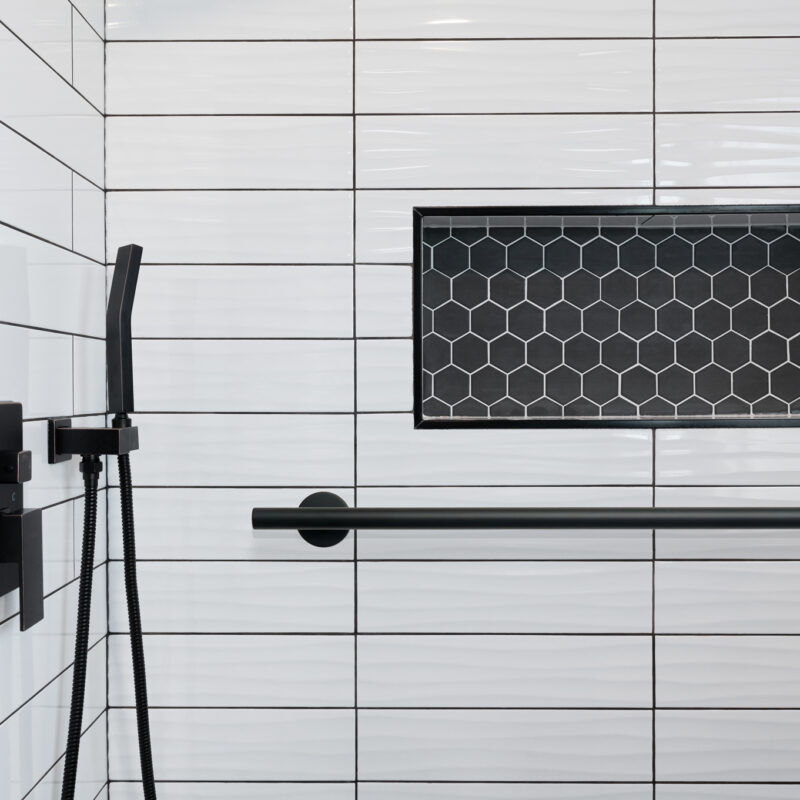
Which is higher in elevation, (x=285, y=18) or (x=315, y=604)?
(x=285, y=18)

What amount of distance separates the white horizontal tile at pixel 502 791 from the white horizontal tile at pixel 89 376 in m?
0.75

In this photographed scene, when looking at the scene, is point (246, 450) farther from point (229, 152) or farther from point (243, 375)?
point (229, 152)

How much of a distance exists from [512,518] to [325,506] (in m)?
0.30

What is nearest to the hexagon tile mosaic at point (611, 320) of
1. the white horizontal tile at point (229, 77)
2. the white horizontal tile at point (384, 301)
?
the white horizontal tile at point (384, 301)

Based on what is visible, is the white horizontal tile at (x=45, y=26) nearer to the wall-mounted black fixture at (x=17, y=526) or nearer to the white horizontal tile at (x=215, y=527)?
the wall-mounted black fixture at (x=17, y=526)

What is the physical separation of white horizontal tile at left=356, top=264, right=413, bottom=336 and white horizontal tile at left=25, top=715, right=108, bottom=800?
30.0 inches

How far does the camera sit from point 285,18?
43.5 inches

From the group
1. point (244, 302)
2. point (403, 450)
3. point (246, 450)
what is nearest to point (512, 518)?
point (403, 450)

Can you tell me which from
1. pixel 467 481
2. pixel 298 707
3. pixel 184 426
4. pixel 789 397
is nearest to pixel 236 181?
pixel 184 426

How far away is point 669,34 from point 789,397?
2.07ft

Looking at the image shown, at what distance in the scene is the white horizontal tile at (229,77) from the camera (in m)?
1.11

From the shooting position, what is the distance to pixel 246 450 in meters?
1.12

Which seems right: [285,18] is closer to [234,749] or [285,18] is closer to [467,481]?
[467,481]

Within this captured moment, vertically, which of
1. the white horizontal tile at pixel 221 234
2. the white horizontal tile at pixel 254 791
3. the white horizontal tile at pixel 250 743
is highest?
the white horizontal tile at pixel 221 234
